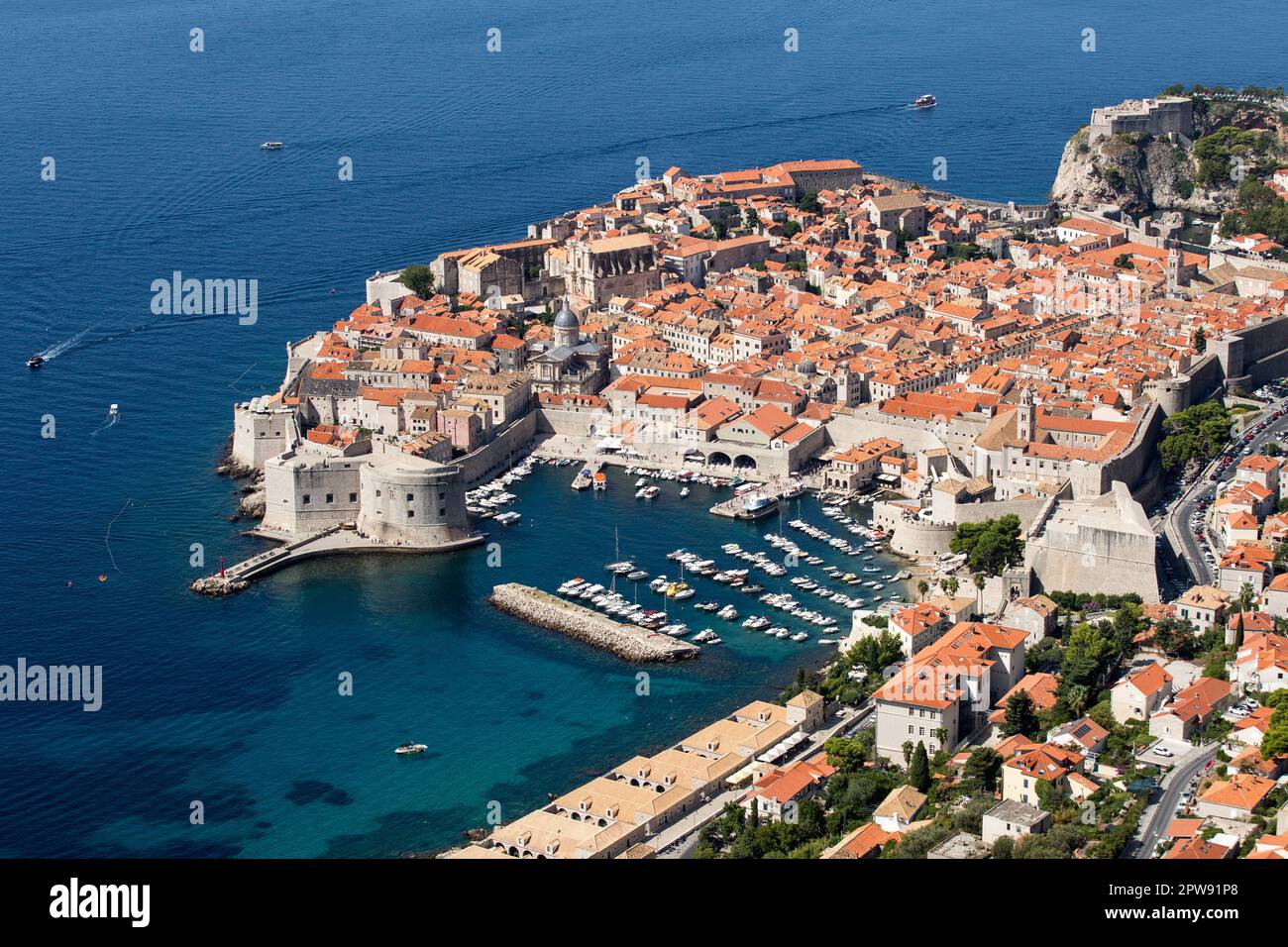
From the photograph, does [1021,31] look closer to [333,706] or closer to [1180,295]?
[1180,295]

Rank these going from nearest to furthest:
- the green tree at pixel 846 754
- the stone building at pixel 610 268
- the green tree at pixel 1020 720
→ the green tree at pixel 846 754
the green tree at pixel 1020 720
the stone building at pixel 610 268

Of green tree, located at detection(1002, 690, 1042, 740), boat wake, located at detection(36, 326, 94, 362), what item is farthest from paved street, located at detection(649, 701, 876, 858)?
boat wake, located at detection(36, 326, 94, 362)

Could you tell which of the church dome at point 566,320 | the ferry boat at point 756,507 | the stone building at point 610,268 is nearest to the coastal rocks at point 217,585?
the ferry boat at point 756,507

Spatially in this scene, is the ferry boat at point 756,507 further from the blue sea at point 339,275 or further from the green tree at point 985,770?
the green tree at point 985,770

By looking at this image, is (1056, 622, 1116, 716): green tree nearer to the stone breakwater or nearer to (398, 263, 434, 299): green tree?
the stone breakwater

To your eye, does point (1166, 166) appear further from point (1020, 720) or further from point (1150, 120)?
point (1020, 720)

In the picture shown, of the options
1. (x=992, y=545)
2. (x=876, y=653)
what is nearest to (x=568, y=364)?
(x=992, y=545)
